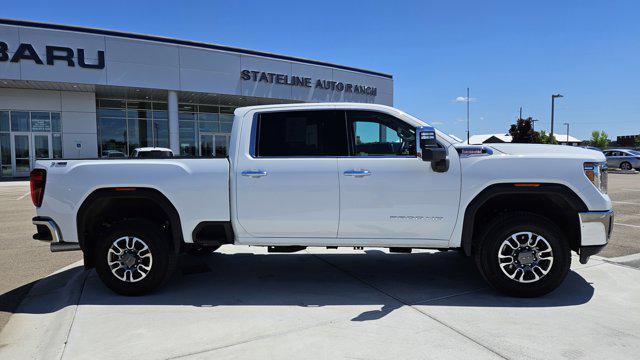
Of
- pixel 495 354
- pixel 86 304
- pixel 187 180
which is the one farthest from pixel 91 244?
pixel 495 354

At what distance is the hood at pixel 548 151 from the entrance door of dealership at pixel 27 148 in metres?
25.6

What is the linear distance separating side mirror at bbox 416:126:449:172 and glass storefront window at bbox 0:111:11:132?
26.4 metres

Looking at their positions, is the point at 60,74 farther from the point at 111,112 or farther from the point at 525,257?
the point at 525,257

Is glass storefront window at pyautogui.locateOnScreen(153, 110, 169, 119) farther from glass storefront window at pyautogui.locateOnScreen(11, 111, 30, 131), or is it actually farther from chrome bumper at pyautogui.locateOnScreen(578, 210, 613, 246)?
chrome bumper at pyautogui.locateOnScreen(578, 210, 613, 246)

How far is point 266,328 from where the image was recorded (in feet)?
11.9

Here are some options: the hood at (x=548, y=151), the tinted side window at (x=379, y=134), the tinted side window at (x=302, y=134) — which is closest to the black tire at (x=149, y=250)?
the tinted side window at (x=302, y=134)

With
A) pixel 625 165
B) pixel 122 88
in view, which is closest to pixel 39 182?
pixel 122 88

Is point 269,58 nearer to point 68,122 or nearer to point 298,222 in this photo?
point 68,122

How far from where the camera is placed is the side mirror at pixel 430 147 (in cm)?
395

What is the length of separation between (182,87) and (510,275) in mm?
22746

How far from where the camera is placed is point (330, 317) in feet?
12.6

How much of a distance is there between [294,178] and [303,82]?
80.5ft

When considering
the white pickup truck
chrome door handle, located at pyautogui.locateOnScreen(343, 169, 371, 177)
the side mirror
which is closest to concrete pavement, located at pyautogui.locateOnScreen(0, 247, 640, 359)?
the white pickup truck

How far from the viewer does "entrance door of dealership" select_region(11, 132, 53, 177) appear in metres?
23.5
